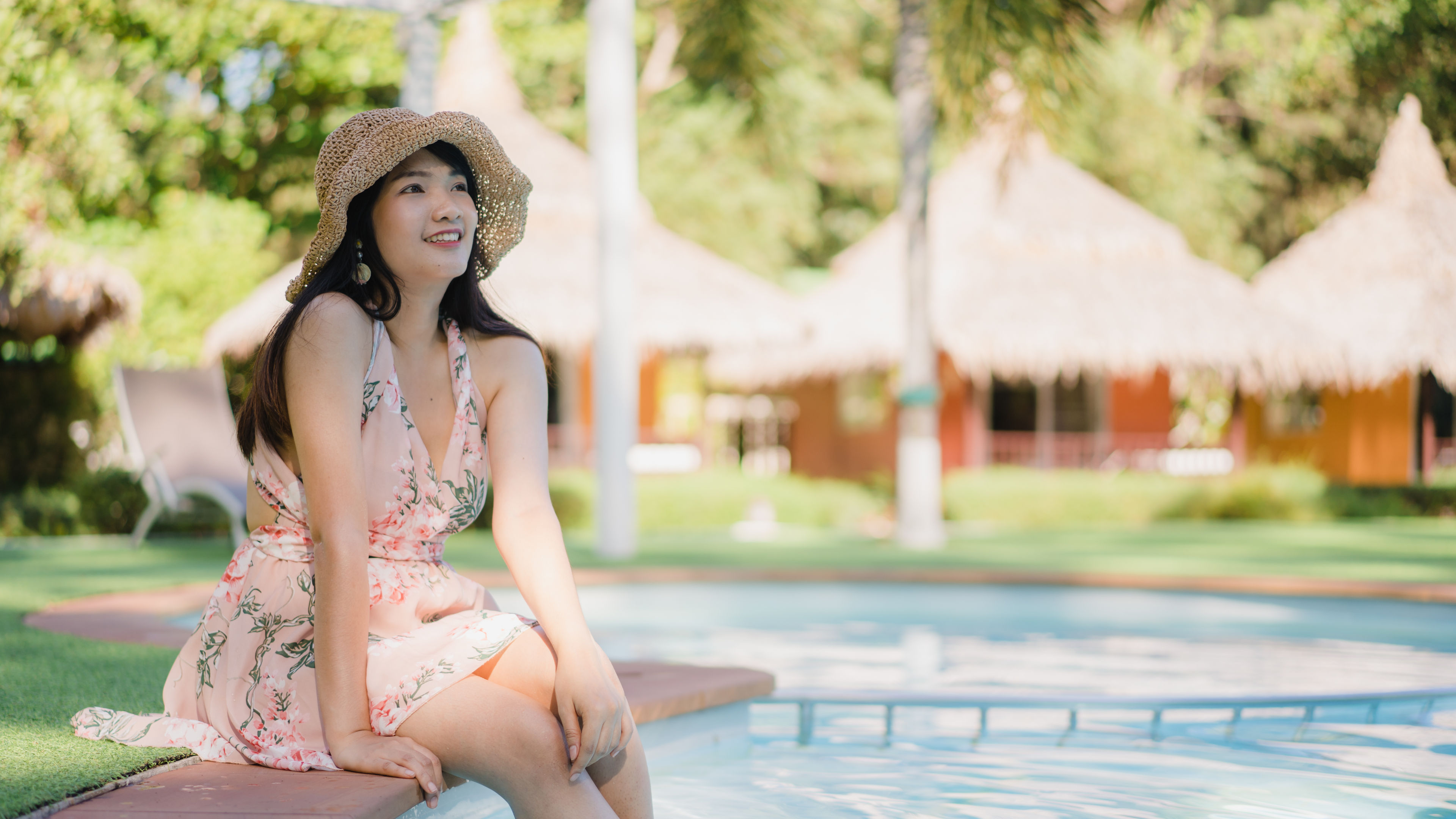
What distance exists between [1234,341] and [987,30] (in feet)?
27.8

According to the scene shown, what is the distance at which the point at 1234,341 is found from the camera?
15977 mm

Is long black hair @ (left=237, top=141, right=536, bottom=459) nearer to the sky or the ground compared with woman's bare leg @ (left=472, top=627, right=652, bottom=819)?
nearer to the sky

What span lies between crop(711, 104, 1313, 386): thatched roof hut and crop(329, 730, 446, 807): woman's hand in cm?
1337

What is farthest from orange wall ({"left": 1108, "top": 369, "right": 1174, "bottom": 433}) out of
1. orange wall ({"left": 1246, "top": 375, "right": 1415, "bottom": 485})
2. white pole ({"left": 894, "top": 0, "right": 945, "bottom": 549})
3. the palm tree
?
white pole ({"left": 894, "top": 0, "right": 945, "bottom": 549})

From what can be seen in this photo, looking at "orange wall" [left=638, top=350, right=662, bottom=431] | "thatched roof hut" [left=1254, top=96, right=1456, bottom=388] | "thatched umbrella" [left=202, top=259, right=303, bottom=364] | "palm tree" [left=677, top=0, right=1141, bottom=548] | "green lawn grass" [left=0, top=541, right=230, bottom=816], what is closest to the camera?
"green lawn grass" [left=0, top=541, right=230, bottom=816]

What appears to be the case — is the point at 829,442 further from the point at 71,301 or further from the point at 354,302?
the point at 354,302

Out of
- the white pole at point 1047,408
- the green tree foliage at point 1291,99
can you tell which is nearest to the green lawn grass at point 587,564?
the white pole at point 1047,408

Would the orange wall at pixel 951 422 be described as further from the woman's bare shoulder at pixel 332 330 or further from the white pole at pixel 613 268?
the woman's bare shoulder at pixel 332 330

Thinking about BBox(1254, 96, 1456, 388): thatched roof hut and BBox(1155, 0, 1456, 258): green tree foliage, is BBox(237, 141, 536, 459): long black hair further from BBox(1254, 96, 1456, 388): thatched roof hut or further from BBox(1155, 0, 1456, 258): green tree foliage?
BBox(1155, 0, 1456, 258): green tree foliage

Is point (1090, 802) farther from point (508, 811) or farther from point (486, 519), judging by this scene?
point (486, 519)

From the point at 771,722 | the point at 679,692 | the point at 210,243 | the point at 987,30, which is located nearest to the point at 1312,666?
the point at 771,722

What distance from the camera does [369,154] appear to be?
222cm

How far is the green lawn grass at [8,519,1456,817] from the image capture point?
2480 millimetres

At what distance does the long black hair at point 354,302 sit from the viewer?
223 cm
